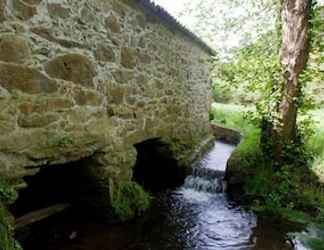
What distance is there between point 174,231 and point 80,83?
2.68 metres

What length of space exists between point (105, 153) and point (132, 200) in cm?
106

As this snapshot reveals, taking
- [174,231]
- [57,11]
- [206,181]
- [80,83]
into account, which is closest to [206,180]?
[206,181]

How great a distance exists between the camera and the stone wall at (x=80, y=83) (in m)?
3.59

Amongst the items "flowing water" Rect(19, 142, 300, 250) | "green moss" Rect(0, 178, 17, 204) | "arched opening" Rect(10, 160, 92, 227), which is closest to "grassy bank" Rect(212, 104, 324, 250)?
"flowing water" Rect(19, 142, 300, 250)

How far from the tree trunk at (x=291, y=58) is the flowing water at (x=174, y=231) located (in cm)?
183

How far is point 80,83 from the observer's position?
14.7 ft

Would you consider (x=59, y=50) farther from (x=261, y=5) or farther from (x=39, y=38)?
(x=261, y=5)

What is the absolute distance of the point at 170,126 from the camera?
7.84m

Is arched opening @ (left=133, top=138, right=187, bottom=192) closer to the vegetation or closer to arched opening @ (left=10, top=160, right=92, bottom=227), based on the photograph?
arched opening @ (left=10, top=160, right=92, bottom=227)

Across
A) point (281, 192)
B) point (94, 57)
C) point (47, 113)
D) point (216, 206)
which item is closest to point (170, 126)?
point (216, 206)

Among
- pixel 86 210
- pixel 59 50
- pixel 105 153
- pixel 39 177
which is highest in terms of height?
pixel 59 50

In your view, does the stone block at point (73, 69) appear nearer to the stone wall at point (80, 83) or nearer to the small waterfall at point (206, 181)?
the stone wall at point (80, 83)

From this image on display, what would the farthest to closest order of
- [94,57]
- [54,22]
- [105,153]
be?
[105,153]
[94,57]
[54,22]

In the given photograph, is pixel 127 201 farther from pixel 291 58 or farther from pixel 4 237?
pixel 291 58
